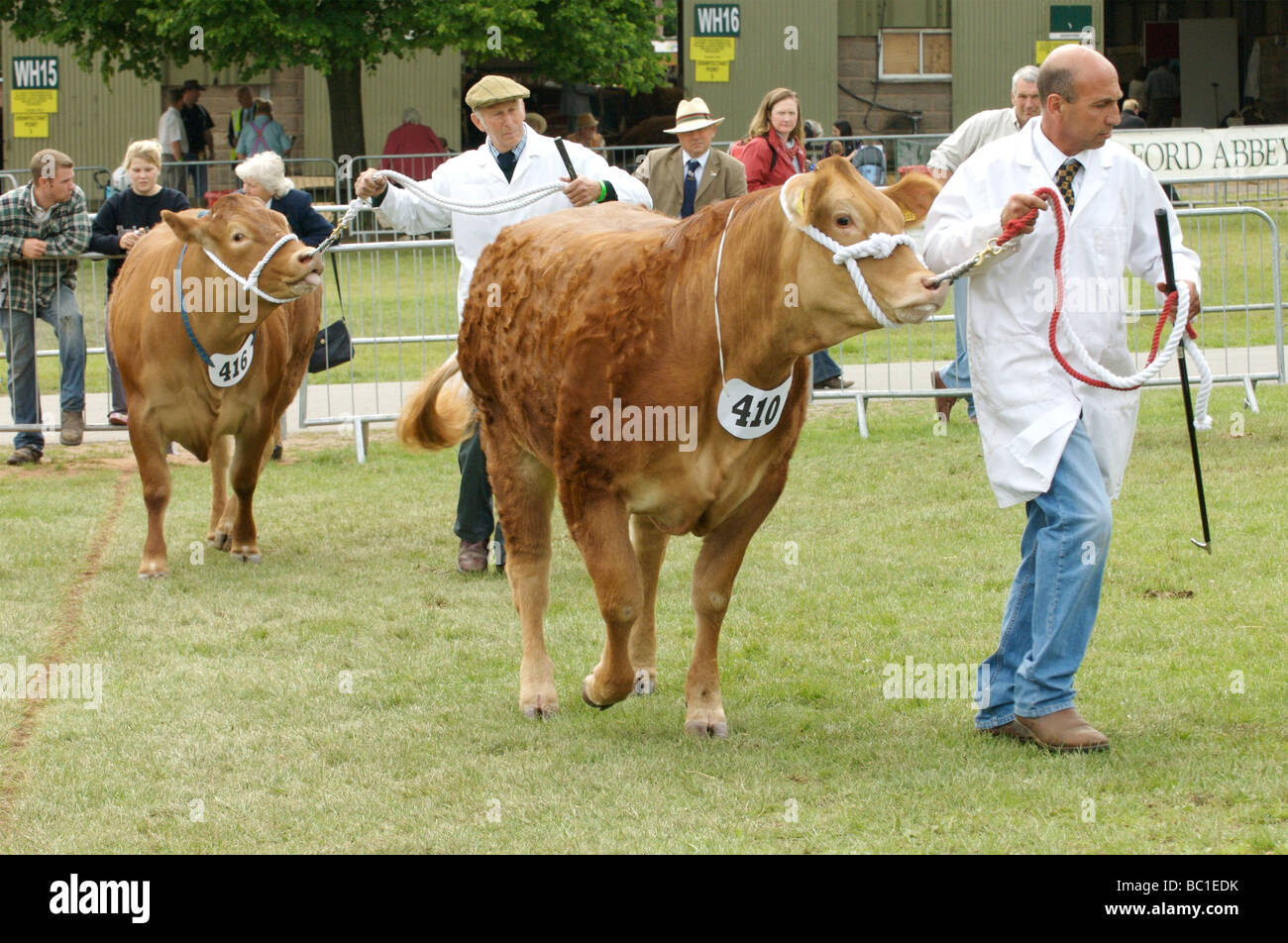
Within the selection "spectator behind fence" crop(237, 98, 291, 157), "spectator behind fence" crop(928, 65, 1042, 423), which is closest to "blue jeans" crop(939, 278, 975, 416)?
"spectator behind fence" crop(928, 65, 1042, 423)

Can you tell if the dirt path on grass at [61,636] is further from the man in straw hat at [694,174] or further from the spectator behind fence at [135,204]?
the man in straw hat at [694,174]

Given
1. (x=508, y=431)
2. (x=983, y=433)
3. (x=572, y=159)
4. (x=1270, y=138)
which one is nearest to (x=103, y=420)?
(x=572, y=159)

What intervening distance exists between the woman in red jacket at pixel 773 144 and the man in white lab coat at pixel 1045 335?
577 centimetres

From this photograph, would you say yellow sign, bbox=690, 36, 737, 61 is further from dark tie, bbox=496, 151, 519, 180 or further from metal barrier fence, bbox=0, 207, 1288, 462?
dark tie, bbox=496, 151, 519, 180

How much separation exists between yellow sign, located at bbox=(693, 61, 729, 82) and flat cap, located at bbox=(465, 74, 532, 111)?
18501 mm

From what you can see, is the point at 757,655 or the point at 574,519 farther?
the point at 757,655

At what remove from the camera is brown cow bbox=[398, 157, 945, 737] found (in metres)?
4.63

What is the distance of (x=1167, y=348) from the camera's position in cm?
488

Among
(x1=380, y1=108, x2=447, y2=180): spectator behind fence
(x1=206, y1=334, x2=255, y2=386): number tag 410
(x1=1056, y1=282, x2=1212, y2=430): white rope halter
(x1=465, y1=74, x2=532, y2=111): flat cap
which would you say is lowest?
(x1=206, y1=334, x2=255, y2=386): number tag 410

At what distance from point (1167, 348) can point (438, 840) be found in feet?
8.79

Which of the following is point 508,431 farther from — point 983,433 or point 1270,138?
point 1270,138

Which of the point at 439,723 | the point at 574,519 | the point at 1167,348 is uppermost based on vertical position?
the point at 1167,348

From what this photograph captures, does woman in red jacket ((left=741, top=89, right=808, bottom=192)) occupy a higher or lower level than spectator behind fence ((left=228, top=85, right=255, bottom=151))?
lower

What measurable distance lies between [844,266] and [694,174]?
5.59 meters
